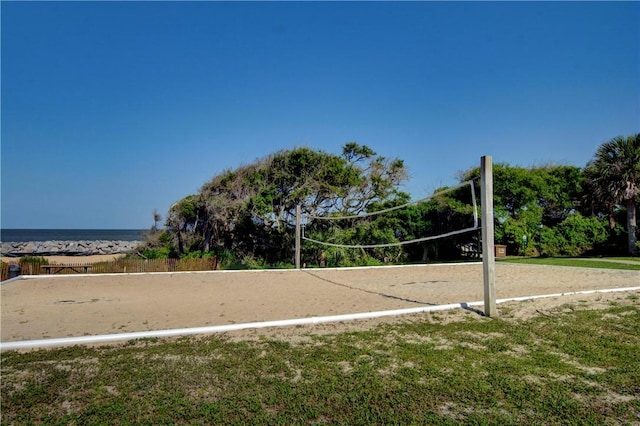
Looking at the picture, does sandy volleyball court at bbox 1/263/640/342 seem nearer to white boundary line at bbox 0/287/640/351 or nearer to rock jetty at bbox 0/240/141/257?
white boundary line at bbox 0/287/640/351

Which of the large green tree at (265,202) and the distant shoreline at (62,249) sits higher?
the large green tree at (265,202)

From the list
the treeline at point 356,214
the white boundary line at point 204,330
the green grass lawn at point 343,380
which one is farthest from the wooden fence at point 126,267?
the green grass lawn at point 343,380

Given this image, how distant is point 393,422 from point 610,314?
429cm

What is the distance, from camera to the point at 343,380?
9.70 ft

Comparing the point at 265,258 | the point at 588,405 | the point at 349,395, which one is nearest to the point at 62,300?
the point at 349,395

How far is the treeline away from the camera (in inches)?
606

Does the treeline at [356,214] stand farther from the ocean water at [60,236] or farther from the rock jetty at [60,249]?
the ocean water at [60,236]

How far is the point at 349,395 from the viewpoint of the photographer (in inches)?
106

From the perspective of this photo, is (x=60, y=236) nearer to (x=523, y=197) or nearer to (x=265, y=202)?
(x=265, y=202)

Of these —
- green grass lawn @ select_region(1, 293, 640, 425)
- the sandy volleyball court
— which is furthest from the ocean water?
green grass lawn @ select_region(1, 293, 640, 425)

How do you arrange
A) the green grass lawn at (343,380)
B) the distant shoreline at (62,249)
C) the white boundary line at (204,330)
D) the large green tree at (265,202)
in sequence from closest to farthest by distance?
the green grass lawn at (343,380) → the white boundary line at (204,330) → the large green tree at (265,202) → the distant shoreline at (62,249)

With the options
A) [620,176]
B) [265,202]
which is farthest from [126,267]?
[620,176]

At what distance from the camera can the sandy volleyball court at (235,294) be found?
4954mm

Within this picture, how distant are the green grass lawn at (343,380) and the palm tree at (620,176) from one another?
46.6 ft
